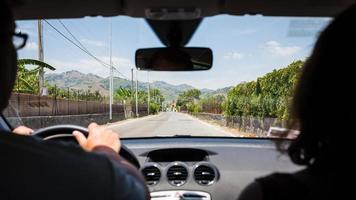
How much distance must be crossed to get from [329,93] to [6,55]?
1107 millimetres

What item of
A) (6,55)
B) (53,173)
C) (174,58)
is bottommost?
(53,173)

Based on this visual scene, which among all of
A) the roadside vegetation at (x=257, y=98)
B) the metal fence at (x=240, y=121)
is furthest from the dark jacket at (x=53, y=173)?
the roadside vegetation at (x=257, y=98)

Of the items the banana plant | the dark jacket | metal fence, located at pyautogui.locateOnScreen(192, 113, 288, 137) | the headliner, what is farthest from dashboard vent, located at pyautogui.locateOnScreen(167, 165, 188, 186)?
metal fence, located at pyautogui.locateOnScreen(192, 113, 288, 137)

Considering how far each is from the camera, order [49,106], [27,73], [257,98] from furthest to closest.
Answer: [49,106]
[27,73]
[257,98]

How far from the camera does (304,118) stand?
1.83 meters

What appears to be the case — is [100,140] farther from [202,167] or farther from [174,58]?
[202,167]

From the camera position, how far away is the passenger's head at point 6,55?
1.86 meters

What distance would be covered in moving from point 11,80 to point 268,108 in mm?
13987

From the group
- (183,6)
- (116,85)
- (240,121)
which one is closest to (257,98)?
(240,121)

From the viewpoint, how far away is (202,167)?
4.50 metres

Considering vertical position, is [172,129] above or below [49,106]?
below

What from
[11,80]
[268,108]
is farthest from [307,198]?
[268,108]

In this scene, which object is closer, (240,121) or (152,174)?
(152,174)

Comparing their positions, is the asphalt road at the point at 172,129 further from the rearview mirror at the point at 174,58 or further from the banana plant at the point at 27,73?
the rearview mirror at the point at 174,58
